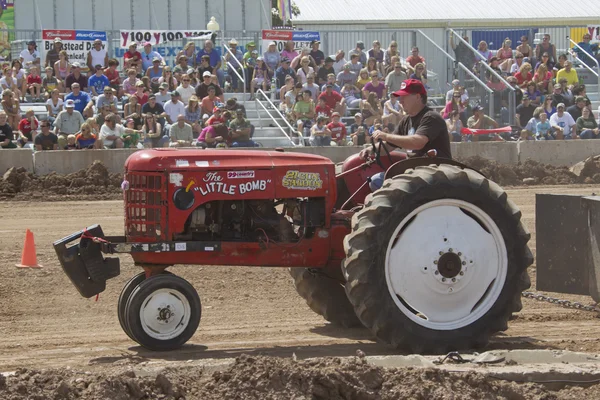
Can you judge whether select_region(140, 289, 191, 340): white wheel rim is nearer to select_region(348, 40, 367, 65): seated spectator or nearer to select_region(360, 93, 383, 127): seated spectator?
select_region(360, 93, 383, 127): seated spectator

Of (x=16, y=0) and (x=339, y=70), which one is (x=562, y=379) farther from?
(x=16, y=0)

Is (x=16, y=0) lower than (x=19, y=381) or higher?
higher

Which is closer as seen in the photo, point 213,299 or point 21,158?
point 213,299

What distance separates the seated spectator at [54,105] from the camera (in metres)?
18.0

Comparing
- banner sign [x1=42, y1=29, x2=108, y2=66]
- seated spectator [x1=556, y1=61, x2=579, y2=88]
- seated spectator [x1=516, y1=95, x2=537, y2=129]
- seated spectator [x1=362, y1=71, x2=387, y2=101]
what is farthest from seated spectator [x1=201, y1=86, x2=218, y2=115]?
seated spectator [x1=556, y1=61, x2=579, y2=88]

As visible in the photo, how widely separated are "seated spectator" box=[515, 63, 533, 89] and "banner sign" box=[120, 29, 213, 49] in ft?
25.1

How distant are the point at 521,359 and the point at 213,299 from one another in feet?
12.6

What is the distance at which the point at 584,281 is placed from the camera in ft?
25.7

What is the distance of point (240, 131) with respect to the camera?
17.4m

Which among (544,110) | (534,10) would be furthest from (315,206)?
(534,10)

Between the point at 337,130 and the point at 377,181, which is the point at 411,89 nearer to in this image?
the point at 377,181

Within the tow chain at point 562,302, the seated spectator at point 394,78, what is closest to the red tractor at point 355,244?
the tow chain at point 562,302

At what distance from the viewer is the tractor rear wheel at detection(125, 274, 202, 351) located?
265 inches

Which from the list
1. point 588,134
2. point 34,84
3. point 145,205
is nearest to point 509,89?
point 588,134
